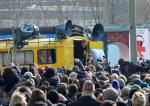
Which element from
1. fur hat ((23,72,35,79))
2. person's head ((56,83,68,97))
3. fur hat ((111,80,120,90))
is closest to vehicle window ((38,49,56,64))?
fur hat ((23,72,35,79))

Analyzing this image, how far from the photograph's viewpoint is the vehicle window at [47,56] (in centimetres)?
3316

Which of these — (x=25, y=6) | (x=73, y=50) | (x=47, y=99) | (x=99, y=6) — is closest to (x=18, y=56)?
(x=73, y=50)

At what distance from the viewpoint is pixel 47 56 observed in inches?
1309

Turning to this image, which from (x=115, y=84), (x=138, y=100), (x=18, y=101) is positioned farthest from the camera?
(x=115, y=84)

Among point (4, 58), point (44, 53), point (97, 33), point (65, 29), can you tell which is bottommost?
point (4, 58)

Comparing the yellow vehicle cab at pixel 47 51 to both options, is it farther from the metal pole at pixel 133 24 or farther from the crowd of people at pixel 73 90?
the crowd of people at pixel 73 90

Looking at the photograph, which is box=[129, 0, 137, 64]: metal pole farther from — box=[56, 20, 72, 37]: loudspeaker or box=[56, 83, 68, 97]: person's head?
box=[56, 83, 68, 97]: person's head

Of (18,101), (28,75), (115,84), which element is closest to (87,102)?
(18,101)

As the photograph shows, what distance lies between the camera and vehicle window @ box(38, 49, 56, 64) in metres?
33.2

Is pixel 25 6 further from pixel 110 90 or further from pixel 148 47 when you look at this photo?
pixel 110 90

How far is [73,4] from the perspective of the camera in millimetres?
96938

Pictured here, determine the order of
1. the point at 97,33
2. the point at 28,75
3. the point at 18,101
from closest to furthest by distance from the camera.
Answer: the point at 18,101, the point at 28,75, the point at 97,33

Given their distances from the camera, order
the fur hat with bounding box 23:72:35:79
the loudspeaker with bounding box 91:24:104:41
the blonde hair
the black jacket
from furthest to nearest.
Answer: the loudspeaker with bounding box 91:24:104:41, the fur hat with bounding box 23:72:35:79, the black jacket, the blonde hair

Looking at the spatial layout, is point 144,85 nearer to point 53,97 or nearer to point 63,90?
point 63,90
